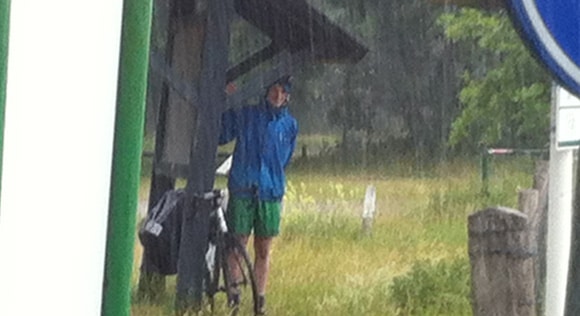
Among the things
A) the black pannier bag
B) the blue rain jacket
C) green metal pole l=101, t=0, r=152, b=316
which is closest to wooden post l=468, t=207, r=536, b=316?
the blue rain jacket

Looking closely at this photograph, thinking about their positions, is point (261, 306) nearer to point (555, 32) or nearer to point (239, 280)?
point (239, 280)

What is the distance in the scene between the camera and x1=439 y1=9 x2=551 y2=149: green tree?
57.9 inches

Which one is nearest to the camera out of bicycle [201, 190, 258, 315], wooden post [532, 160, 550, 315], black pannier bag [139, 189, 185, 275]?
black pannier bag [139, 189, 185, 275]

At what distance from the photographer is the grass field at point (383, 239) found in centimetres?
144

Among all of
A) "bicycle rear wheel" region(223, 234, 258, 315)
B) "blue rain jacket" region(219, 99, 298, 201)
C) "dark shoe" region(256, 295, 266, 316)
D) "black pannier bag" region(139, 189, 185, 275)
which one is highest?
"blue rain jacket" region(219, 99, 298, 201)

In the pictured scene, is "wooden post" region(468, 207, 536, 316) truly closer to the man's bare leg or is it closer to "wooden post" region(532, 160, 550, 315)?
"wooden post" region(532, 160, 550, 315)

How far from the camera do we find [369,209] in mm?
1531

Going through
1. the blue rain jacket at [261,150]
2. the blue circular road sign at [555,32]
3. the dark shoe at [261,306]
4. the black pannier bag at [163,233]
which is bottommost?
the dark shoe at [261,306]

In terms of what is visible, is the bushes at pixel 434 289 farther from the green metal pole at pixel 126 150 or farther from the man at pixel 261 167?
the green metal pole at pixel 126 150

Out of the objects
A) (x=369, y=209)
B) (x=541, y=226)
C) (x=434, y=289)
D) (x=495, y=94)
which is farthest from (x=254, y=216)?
(x=541, y=226)

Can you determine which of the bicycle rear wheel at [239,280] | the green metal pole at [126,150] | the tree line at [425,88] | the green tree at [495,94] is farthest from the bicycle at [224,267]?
the green metal pole at [126,150]

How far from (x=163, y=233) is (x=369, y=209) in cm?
42

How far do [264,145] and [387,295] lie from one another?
13.0 inches

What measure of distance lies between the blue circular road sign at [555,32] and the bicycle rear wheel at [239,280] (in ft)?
2.41
